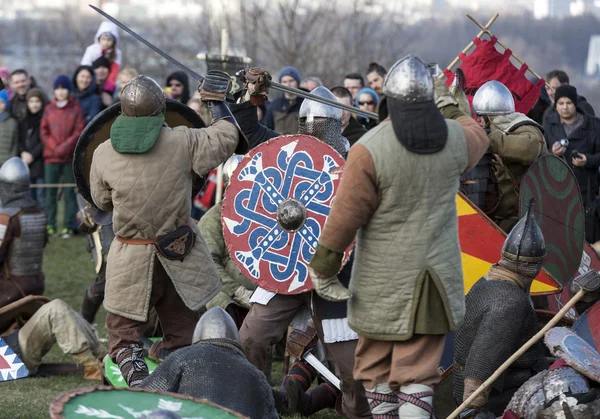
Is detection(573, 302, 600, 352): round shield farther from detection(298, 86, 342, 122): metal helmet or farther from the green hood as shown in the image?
the green hood

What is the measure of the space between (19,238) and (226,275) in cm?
146

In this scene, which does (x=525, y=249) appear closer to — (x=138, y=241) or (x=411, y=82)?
(x=411, y=82)

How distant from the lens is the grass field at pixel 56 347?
580cm

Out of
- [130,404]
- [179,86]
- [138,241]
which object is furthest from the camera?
[179,86]

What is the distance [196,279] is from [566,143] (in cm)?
389

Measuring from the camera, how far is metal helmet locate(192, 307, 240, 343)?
4211mm

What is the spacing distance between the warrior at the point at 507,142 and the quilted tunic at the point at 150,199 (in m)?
1.54

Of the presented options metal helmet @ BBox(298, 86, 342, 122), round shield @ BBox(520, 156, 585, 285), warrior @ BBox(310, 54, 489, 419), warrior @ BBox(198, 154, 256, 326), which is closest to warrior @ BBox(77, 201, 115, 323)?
warrior @ BBox(198, 154, 256, 326)

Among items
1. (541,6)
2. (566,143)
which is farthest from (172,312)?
(541,6)

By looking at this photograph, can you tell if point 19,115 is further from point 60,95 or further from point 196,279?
point 196,279

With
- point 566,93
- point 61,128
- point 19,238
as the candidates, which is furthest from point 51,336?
point 61,128

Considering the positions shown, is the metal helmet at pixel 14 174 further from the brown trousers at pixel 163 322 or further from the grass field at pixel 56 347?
the brown trousers at pixel 163 322

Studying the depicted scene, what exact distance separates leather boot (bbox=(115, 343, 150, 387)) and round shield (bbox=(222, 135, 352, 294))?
0.64 meters

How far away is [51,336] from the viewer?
6688 millimetres
